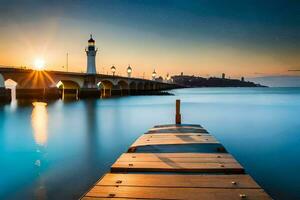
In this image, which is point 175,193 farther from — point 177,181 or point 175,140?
point 175,140

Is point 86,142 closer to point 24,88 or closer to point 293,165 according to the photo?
point 293,165

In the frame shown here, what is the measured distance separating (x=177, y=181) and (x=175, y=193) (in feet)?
2.14

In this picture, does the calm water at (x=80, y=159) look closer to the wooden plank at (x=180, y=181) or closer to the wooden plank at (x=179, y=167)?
the wooden plank at (x=179, y=167)

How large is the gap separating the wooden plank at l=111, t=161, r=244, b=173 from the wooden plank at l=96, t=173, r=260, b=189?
0.86 meters

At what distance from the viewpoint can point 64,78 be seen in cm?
6034

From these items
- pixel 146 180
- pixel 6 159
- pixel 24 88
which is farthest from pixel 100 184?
pixel 24 88

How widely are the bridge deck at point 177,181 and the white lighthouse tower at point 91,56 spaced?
7283cm

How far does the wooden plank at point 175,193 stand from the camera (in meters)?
4.73

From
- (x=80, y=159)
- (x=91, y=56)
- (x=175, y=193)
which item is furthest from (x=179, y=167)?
(x=91, y=56)

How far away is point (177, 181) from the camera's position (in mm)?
5578

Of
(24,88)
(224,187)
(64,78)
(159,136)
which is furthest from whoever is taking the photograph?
(64,78)

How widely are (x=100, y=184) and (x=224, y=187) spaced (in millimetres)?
2306

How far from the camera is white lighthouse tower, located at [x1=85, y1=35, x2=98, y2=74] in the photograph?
7856 centimetres

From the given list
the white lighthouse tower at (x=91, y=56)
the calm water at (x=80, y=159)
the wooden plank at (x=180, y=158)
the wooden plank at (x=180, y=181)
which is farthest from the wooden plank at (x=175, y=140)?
the white lighthouse tower at (x=91, y=56)
